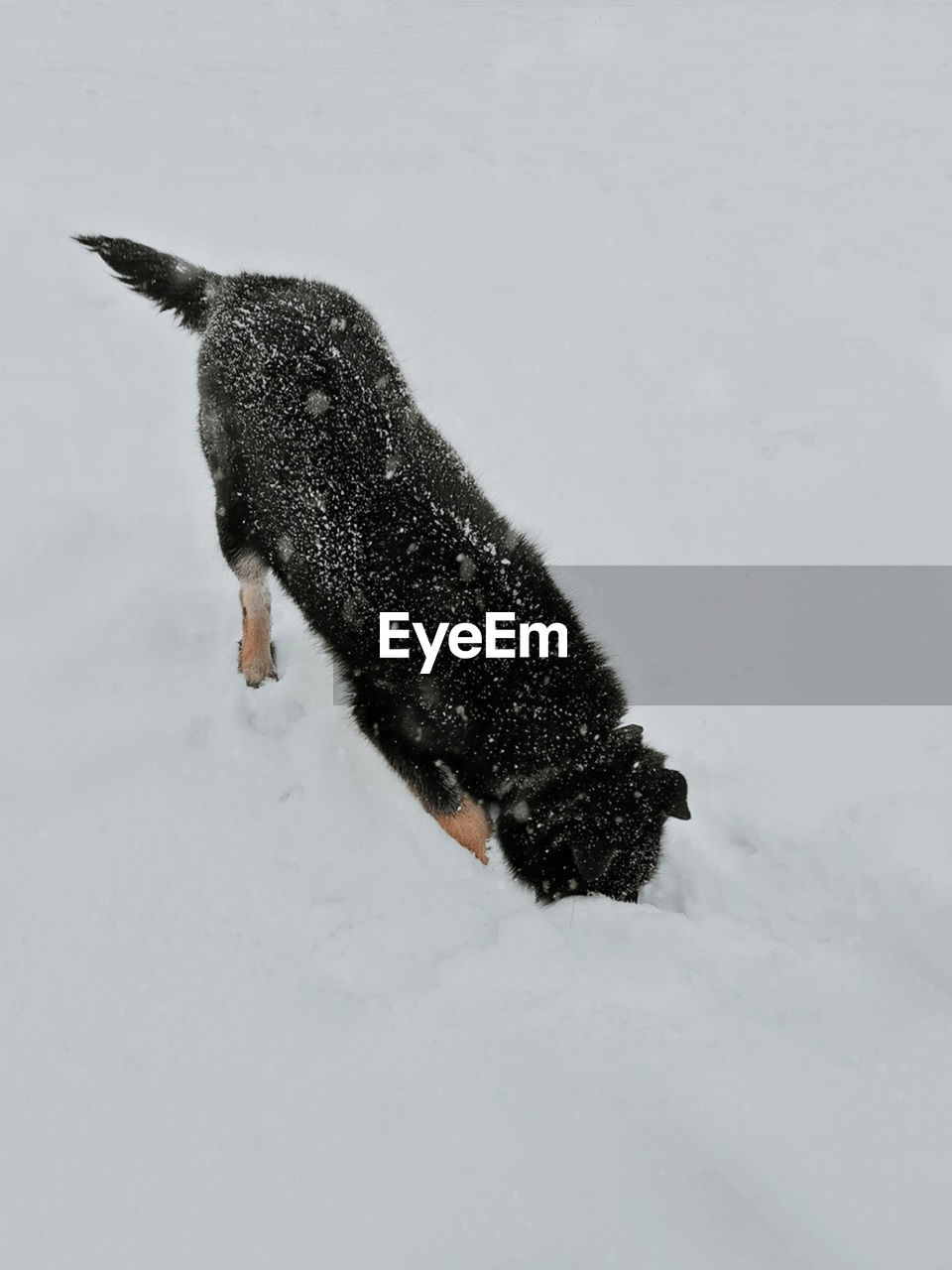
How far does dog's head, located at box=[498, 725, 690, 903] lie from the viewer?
10.2 feet

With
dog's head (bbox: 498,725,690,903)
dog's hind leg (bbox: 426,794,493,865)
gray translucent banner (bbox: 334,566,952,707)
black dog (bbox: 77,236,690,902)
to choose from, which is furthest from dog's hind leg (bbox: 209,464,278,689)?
dog's head (bbox: 498,725,690,903)

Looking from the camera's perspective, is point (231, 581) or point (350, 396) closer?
point (350, 396)

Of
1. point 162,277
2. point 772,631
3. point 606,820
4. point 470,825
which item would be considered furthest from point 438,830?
point 162,277

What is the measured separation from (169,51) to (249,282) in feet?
28.9

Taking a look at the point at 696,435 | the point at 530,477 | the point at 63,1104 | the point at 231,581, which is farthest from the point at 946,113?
the point at 63,1104

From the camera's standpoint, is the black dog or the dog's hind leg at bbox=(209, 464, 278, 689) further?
the dog's hind leg at bbox=(209, 464, 278, 689)

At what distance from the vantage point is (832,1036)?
2.71m

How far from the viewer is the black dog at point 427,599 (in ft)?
10.5

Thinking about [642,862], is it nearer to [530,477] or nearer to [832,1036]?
[832,1036]

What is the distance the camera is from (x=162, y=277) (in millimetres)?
4047

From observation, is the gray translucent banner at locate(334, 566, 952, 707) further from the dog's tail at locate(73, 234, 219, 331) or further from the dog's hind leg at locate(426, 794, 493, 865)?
the dog's tail at locate(73, 234, 219, 331)

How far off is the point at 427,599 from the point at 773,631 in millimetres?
2202

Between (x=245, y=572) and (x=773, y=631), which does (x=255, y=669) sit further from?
(x=773, y=631)

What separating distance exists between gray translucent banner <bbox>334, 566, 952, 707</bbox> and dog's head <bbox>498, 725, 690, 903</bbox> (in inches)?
43.9
